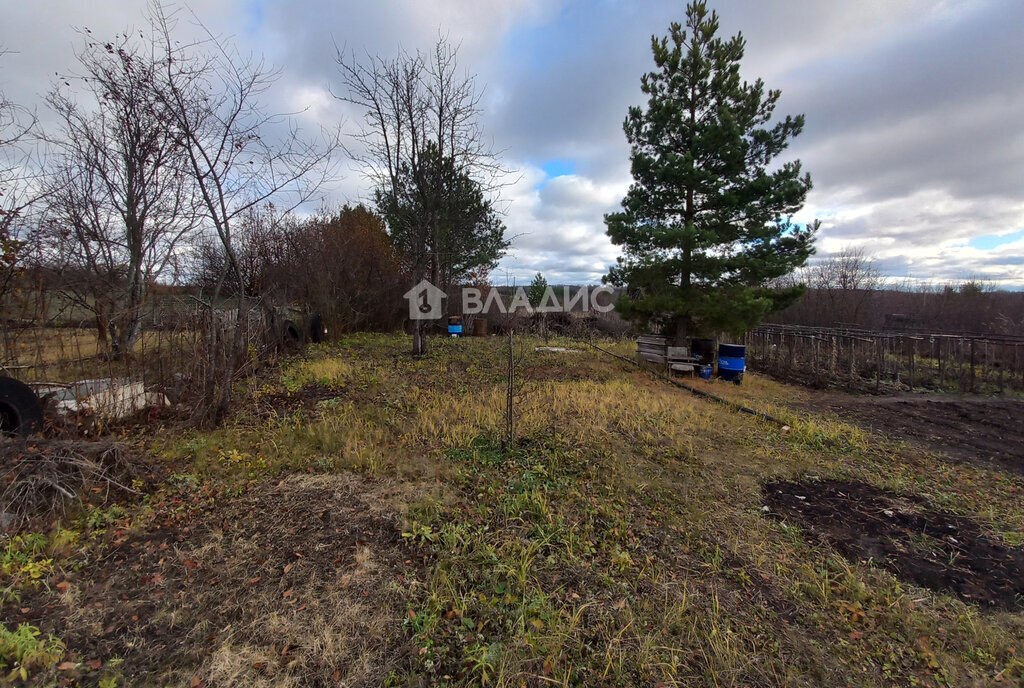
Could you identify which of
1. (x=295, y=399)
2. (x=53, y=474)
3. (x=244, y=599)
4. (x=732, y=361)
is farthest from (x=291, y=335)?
(x=732, y=361)

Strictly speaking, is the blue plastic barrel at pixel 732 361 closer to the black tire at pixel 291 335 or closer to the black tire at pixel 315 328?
the black tire at pixel 291 335

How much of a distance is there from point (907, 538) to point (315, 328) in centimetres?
1111

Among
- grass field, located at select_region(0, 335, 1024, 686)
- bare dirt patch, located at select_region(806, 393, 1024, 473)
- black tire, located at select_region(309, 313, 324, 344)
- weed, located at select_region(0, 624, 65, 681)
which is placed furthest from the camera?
black tire, located at select_region(309, 313, 324, 344)

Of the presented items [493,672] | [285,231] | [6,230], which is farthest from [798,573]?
[285,231]

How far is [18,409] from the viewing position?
3291 millimetres

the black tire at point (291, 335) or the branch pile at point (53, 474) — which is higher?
the black tire at point (291, 335)

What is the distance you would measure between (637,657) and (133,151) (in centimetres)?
961

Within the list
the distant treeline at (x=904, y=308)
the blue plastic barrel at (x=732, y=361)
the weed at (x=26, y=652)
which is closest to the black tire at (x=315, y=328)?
the weed at (x=26, y=652)

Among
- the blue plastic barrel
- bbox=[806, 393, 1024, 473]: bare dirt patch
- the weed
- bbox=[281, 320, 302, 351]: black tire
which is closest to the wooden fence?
bbox=[806, 393, 1024, 473]: bare dirt patch

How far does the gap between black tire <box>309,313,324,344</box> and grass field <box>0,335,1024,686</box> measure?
6.17m

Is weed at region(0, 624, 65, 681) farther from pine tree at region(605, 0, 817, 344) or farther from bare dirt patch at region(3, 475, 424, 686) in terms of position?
pine tree at region(605, 0, 817, 344)

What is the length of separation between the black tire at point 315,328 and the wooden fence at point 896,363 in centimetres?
1187

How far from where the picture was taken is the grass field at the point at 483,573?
5.58 feet

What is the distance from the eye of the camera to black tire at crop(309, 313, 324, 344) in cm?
1009
